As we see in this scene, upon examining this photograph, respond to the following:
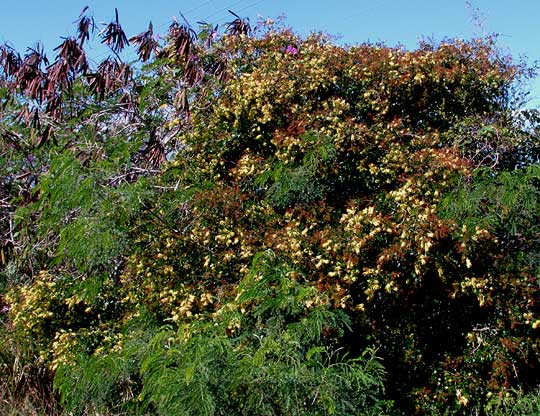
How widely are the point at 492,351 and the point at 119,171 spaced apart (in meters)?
3.33

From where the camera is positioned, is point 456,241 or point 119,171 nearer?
point 456,241

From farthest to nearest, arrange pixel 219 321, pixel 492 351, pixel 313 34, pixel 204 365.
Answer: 1. pixel 313 34
2. pixel 492 351
3. pixel 219 321
4. pixel 204 365

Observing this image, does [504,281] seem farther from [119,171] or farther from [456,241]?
[119,171]

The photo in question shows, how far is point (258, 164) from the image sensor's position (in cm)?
611

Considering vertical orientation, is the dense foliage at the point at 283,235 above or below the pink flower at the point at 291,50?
below

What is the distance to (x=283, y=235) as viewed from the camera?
565cm

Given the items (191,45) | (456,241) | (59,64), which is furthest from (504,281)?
(59,64)

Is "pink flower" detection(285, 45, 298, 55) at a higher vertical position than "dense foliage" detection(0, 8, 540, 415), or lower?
higher

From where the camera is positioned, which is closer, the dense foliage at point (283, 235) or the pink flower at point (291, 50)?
the dense foliage at point (283, 235)

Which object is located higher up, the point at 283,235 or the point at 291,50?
the point at 291,50

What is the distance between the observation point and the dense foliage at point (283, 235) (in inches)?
199

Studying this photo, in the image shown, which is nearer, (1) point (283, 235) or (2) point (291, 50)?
(1) point (283, 235)

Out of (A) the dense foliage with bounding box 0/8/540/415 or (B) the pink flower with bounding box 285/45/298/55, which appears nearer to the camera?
(A) the dense foliage with bounding box 0/8/540/415

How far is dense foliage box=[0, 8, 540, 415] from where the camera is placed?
199 inches
